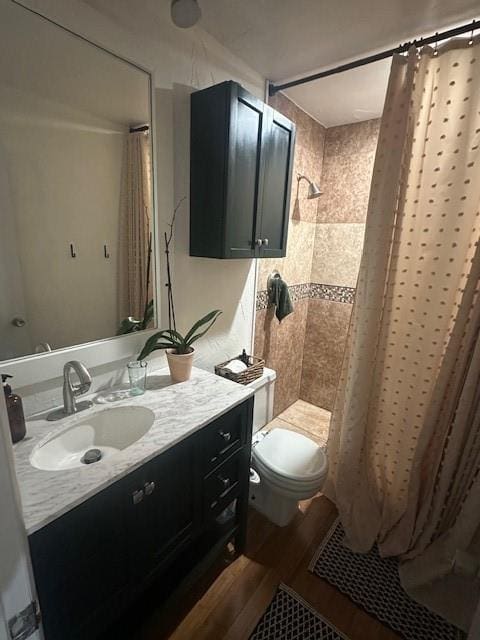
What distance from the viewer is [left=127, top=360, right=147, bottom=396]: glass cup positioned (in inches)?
47.6

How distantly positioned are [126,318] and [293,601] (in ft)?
4.52

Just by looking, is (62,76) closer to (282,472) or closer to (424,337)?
(424,337)

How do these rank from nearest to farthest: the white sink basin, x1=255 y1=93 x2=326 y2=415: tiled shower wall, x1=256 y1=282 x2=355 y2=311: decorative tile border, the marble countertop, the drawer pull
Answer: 1. the marble countertop
2. the white sink basin
3. the drawer pull
4. x1=255 y1=93 x2=326 y2=415: tiled shower wall
5. x1=256 y1=282 x2=355 y2=311: decorative tile border

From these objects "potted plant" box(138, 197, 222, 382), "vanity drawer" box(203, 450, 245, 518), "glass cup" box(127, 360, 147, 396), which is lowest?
"vanity drawer" box(203, 450, 245, 518)

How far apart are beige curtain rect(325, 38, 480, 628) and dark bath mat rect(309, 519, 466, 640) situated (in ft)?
0.17

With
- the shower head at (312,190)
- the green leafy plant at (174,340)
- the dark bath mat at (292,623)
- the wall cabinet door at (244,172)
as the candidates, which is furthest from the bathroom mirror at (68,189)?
the dark bath mat at (292,623)

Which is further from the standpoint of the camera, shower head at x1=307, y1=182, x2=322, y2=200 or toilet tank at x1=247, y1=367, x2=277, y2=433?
shower head at x1=307, y1=182, x2=322, y2=200

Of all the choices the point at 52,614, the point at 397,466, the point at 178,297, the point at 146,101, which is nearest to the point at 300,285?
the point at 178,297

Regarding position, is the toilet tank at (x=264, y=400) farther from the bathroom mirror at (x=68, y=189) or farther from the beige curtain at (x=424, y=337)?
the bathroom mirror at (x=68, y=189)

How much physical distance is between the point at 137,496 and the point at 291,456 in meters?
0.90

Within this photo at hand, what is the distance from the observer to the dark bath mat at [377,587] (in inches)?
46.3

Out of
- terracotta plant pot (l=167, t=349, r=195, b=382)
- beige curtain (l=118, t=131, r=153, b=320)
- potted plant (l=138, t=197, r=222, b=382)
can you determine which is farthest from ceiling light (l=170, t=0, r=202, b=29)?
terracotta plant pot (l=167, t=349, r=195, b=382)

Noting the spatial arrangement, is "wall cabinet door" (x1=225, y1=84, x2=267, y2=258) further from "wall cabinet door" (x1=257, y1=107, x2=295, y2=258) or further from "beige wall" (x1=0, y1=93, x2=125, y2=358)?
"beige wall" (x1=0, y1=93, x2=125, y2=358)

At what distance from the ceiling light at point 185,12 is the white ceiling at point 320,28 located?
0.35 feet
